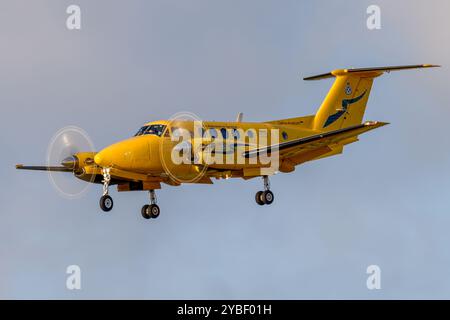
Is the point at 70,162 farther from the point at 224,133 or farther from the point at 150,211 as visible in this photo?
the point at 224,133

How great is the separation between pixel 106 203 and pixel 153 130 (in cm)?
325

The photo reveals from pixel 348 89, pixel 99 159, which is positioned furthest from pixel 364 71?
pixel 99 159

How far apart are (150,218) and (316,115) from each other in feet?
27.6

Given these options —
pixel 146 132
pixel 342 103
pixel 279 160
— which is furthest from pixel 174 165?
pixel 342 103

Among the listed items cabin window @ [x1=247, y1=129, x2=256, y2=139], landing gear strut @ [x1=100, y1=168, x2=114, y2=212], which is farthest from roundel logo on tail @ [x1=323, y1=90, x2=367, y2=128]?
landing gear strut @ [x1=100, y1=168, x2=114, y2=212]

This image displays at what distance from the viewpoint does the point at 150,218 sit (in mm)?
45719

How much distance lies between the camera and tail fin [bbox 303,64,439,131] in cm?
4894

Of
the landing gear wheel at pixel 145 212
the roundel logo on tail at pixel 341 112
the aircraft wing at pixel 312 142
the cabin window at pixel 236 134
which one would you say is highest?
the roundel logo on tail at pixel 341 112

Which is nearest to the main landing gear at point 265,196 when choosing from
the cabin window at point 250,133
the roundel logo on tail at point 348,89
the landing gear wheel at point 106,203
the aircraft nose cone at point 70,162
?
the cabin window at point 250,133

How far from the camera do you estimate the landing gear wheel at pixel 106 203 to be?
43438mm

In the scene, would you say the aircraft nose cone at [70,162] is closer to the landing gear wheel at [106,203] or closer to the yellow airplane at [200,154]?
the yellow airplane at [200,154]

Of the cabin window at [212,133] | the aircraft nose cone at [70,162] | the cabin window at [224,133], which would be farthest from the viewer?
the cabin window at [224,133]
